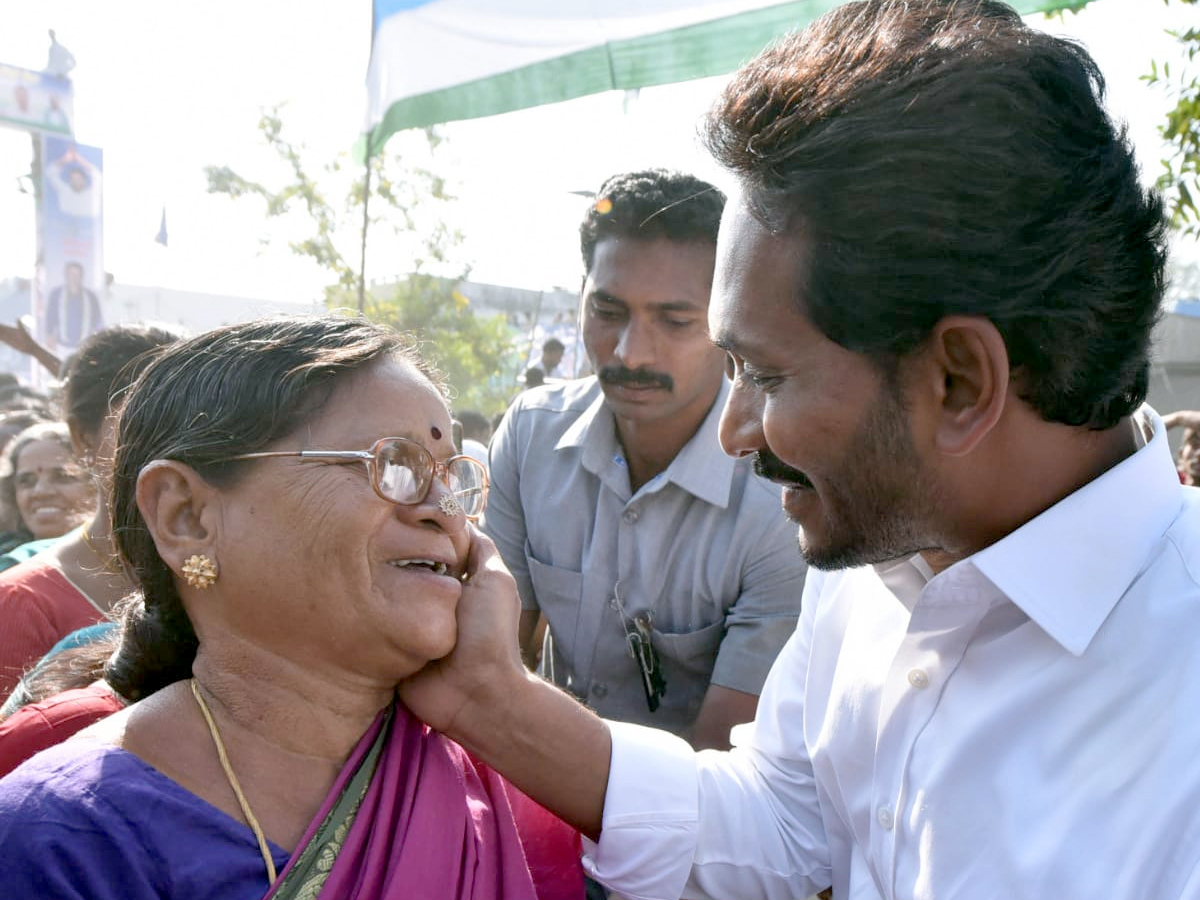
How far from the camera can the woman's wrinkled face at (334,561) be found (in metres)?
1.87

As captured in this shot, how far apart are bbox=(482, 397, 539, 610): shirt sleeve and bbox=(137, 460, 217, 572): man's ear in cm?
160

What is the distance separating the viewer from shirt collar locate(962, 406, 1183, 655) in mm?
1656

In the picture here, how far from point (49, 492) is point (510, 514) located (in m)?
2.64

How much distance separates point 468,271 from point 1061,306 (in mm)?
20811

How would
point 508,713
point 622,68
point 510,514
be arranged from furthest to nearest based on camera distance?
point 622,68 → point 510,514 → point 508,713

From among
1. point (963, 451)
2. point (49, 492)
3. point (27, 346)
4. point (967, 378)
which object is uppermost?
point (967, 378)

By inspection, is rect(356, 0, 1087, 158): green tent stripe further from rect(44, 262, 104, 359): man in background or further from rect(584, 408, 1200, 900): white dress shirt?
rect(44, 262, 104, 359): man in background

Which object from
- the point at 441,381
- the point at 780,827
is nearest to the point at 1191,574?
the point at 780,827

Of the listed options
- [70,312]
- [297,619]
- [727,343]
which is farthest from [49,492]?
[70,312]

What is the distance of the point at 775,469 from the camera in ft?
6.37

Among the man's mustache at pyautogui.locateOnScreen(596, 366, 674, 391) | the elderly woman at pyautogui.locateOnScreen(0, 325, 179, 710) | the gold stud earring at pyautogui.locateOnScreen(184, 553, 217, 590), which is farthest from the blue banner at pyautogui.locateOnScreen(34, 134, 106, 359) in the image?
the gold stud earring at pyautogui.locateOnScreen(184, 553, 217, 590)

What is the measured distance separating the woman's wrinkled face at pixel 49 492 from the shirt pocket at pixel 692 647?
122 inches

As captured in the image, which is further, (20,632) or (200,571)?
(20,632)

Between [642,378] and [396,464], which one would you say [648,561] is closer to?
[642,378]
